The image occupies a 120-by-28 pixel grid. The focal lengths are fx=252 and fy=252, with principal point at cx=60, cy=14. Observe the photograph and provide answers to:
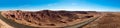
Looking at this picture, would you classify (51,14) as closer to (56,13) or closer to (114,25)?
(56,13)

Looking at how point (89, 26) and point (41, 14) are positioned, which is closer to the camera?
point (89, 26)

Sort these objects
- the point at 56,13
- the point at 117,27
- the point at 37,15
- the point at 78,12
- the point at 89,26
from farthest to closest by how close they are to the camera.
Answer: the point at 78,12
the point at 56,13
the point at 37,15
the point at 89,26
the point at 117,27

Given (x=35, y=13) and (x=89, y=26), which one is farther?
(x=35, y=13)

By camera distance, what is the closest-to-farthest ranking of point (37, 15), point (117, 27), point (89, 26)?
1. point (117, 27)
2. point (89, 26)
3. point (37, 15)

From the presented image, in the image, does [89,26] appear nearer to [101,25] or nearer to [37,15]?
[101,25]

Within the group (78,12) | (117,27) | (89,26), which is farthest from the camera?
(78,12)

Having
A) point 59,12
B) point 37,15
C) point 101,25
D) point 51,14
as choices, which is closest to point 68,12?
point 59,12

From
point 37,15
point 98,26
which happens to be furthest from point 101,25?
point 37,15

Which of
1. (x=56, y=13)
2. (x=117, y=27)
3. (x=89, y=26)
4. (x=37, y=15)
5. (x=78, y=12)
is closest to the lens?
(x=117, y=27)
